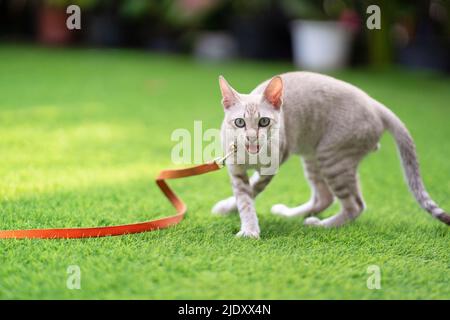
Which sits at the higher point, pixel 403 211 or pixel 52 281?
pixel 52 281

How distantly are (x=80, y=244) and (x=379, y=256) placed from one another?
98 cm

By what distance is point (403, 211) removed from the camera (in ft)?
8.93

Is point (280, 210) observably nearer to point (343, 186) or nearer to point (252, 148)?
point (343, 186)

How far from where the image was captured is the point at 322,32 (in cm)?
733

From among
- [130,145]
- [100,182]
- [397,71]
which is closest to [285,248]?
[100,182]

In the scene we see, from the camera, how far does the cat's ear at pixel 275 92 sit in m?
2.14

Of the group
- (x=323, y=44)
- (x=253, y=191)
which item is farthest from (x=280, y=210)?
(x=323, y=44)

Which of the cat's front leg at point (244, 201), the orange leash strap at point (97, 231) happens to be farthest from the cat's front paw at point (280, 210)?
the orange leash strap at point (97, 231)

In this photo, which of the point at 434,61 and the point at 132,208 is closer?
the point at 132,208

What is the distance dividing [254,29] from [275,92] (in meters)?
6.16

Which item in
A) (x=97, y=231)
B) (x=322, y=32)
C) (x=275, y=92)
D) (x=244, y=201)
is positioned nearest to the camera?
(x=97, y=231)
